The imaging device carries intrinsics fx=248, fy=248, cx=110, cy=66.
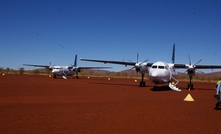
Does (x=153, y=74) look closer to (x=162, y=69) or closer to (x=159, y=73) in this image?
(x=159, y=73)

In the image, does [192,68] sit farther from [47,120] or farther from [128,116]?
[47,120]

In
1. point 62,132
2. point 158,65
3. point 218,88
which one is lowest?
point 62,132

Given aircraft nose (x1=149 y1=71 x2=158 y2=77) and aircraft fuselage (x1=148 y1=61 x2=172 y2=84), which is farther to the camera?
aircraft fuselage (x1=148 y1=61 x2=172 y2=84)

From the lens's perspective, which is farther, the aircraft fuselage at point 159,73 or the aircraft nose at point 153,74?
the aircraft fuselage at point 159,73

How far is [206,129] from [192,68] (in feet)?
74.8

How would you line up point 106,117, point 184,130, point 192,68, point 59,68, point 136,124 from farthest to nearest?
point 59,68 < point 192,68 < point 106,117 < point 136,124 < point 184,130

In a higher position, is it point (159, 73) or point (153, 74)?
point (159, 73)

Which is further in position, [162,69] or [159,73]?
[162,69]

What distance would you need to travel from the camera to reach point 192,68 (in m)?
28.6

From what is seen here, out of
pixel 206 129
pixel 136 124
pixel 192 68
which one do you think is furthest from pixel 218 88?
pixel 192 68

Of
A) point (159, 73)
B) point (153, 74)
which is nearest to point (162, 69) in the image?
point (159, 73)

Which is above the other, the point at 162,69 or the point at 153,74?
the point at 162,69

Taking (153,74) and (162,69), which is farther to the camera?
(162,69)

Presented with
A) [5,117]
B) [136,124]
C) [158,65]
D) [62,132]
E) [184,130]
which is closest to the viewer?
[62,132]
